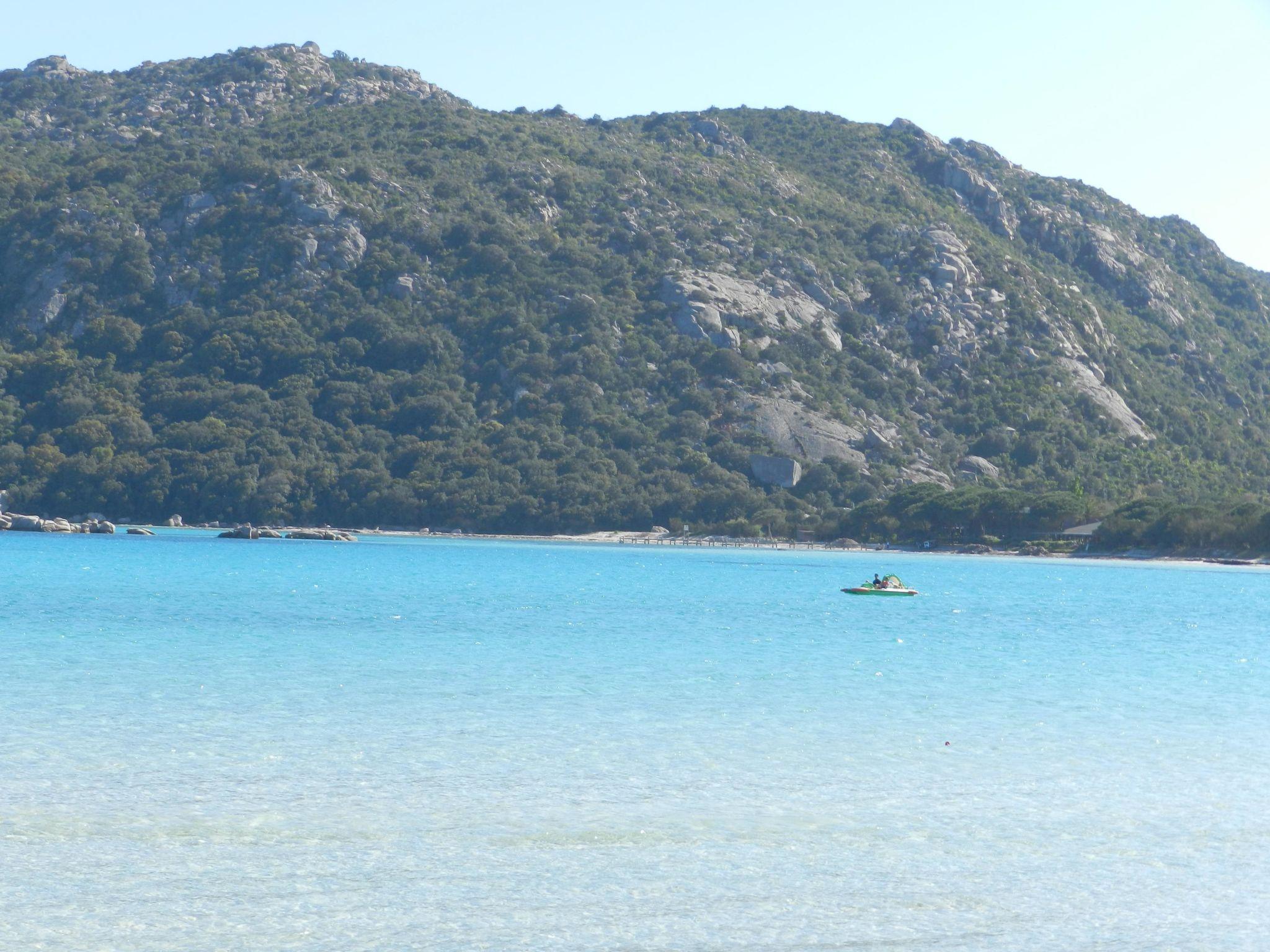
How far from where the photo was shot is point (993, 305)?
145500mm

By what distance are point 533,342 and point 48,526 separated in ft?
152

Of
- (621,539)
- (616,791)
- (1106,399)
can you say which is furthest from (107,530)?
(616,791)

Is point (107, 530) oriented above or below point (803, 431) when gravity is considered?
below

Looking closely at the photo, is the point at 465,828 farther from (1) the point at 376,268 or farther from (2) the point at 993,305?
(2) the point at 993,305

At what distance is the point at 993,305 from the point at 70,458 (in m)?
93.0

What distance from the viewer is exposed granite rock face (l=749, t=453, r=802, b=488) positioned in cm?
12269

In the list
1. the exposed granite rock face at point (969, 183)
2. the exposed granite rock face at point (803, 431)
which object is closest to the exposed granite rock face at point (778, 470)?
the exposed granite rock face at point (803, 431)

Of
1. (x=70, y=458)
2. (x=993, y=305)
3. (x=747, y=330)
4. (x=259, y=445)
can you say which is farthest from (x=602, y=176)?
(x=70, y=458)

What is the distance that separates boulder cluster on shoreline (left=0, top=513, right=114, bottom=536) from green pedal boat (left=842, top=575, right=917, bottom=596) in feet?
225

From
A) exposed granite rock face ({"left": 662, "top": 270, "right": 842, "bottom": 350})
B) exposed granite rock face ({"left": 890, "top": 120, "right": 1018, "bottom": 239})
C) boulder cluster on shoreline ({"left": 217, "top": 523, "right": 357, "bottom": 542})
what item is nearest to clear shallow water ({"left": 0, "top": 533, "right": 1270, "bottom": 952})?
boulder cluster on shoreline ({"left": 217, "top": 523, "right": 357, "bottom": 542})

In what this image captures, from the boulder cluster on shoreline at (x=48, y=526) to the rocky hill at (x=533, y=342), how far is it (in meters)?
6.05

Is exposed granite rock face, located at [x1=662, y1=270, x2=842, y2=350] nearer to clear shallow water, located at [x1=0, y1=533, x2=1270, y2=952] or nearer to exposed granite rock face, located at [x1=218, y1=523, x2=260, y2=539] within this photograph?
exposed granite rock face, located at [x1=218, y1=523, x2=260, y2=539]

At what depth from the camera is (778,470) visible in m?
123

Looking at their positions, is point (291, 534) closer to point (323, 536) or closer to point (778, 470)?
point (323, 536)
